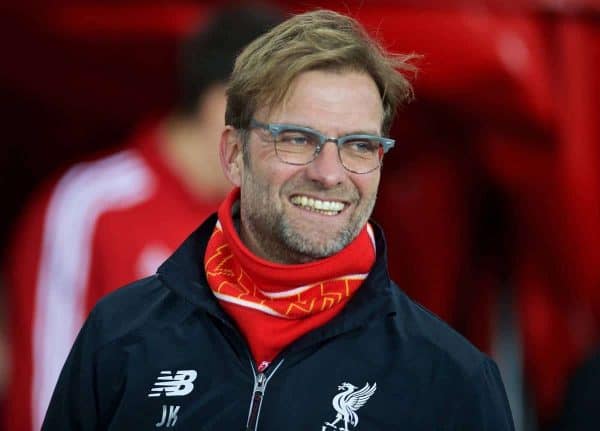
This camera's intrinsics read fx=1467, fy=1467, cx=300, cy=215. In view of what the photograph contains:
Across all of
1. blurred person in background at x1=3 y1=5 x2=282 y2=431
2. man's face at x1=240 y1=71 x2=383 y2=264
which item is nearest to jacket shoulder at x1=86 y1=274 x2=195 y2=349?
man's face at x1=240 y1=71 x2=383 y2=264

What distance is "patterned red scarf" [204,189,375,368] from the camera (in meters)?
2.55

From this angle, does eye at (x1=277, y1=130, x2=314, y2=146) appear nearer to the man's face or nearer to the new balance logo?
the man's face

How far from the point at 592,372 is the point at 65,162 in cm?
226

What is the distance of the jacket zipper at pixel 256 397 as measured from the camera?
2479 mm

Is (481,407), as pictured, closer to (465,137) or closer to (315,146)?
(315,146)

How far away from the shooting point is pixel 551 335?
488cm

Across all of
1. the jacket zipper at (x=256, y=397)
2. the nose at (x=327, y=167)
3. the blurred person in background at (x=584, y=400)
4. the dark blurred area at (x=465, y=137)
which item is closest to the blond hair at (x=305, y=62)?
the nose at (x=327, y=167)

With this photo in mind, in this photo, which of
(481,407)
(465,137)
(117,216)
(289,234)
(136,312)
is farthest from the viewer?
(465,137)

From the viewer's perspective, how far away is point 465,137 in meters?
4.86

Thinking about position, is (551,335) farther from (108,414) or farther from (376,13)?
(108,414)

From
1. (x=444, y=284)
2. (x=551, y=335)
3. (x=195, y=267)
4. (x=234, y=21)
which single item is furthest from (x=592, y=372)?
(x=195, y=267)

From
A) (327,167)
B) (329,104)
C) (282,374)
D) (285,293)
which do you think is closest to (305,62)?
(329,104)

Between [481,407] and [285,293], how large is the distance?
40cm

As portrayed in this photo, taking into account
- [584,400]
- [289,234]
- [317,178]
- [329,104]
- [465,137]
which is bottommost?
[584,400]
